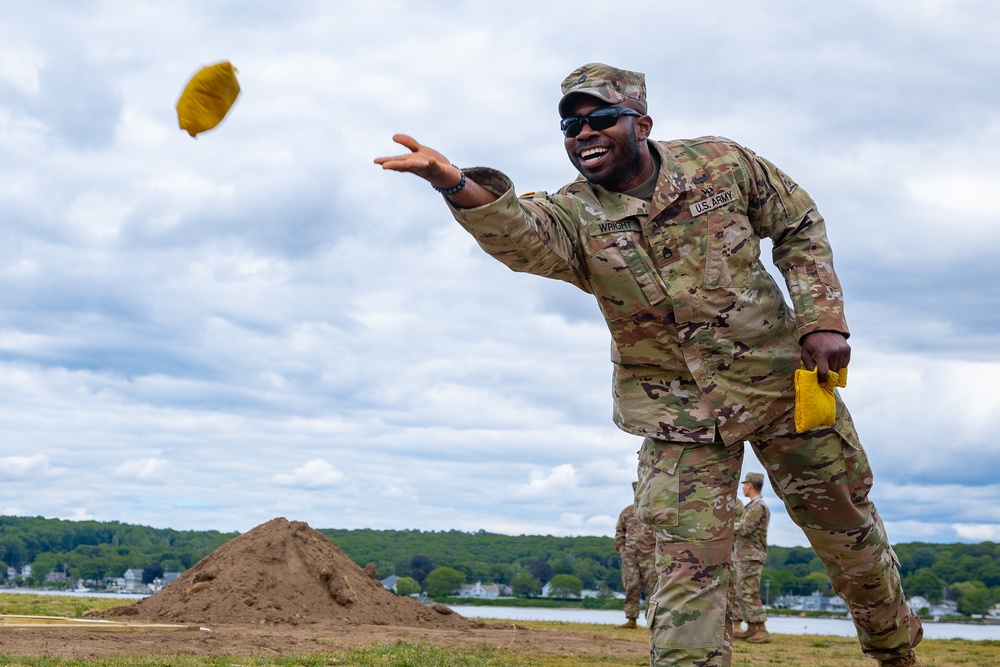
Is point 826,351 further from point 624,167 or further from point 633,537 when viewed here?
point 633,537

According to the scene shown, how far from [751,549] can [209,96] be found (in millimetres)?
13024

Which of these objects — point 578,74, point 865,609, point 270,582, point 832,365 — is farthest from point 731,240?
point 270,582

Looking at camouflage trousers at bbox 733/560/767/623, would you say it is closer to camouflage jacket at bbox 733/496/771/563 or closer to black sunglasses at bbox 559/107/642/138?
camouflage jacket at bbox 733/496/771/563

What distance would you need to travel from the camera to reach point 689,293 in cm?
495

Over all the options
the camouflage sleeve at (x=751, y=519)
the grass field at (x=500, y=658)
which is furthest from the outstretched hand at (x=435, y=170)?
the camouflage sleeve at (x=751, y=519)

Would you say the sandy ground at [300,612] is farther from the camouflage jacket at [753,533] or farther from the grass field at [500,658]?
the camouflage jacket at [753,533]

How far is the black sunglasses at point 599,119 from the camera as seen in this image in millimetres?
4992

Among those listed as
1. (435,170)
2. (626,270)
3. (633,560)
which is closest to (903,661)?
(626,270)

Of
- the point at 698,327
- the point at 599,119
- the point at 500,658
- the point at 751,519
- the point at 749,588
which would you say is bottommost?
the point at 500,658

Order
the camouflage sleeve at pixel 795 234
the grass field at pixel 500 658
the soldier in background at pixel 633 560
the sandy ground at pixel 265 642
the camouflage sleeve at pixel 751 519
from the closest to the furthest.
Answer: the camouflage sleeve at pixel 795 234 → the grass field at pixel 500 658 → the sandy ground at pixel 265 642 → the camouflage sleeve at pixel 751 519 → the soldier in background at pixel 633 560

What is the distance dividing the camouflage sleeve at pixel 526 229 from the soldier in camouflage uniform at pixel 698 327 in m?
0.01

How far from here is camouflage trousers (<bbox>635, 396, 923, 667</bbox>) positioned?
15.5 feet

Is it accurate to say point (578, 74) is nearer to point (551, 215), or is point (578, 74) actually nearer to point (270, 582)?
point (551, 215)

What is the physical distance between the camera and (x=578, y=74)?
507 centimetres
